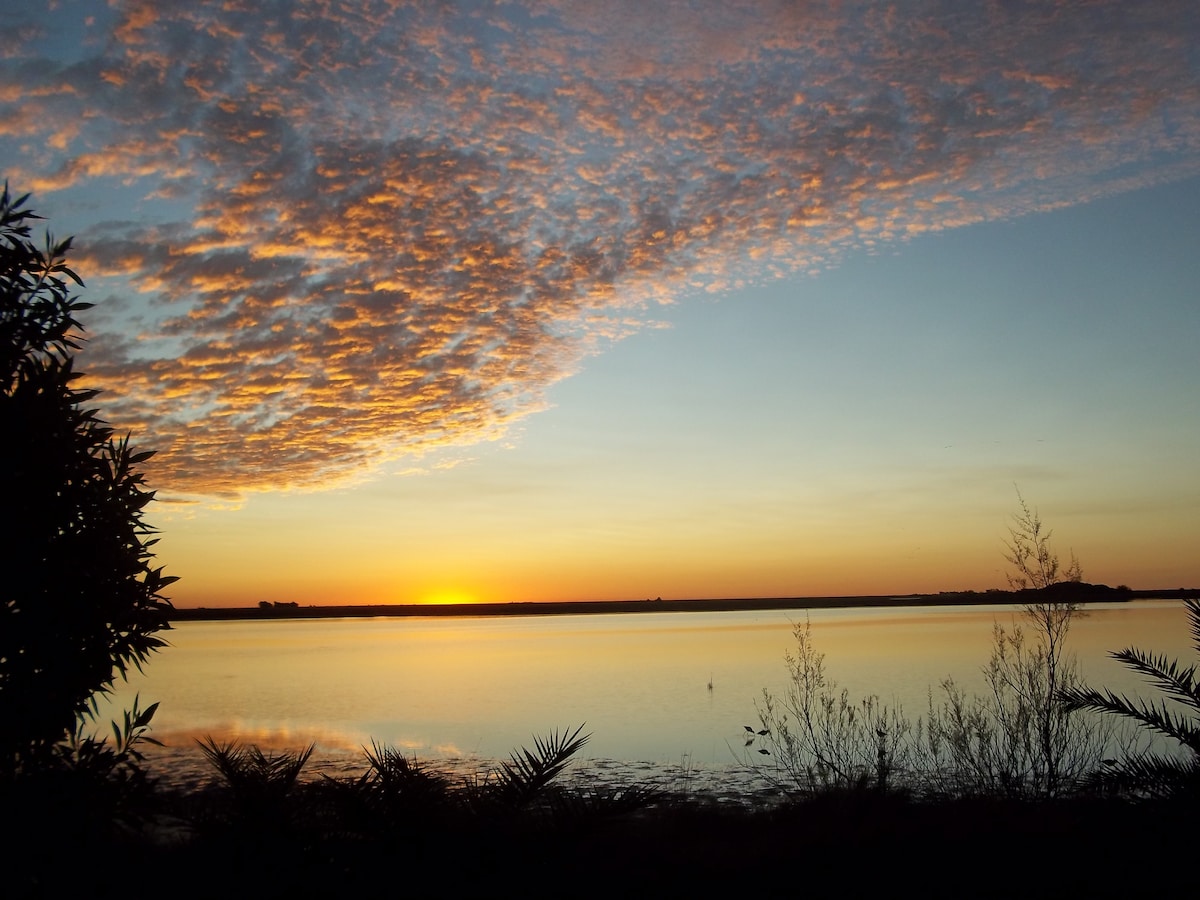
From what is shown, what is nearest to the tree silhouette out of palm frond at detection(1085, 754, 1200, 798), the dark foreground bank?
the dark foreground bank

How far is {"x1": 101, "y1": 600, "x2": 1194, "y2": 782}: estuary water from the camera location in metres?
24.6

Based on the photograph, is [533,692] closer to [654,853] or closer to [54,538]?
[654,853]

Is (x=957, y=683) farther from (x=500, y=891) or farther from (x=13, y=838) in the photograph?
(x=13, y=838)

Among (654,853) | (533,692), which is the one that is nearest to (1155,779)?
(654,853)

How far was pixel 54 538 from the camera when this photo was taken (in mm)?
7930

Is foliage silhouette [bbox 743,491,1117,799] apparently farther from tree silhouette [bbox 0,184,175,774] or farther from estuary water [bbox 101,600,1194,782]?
tree silhouette [bbox 0,184,175,774]

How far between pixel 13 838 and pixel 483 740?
2047cm

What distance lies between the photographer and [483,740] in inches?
1027

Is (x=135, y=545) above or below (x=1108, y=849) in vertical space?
above

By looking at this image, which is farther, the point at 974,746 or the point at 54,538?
the point at 974,746

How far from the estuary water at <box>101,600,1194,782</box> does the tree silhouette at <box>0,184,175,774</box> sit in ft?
11.3

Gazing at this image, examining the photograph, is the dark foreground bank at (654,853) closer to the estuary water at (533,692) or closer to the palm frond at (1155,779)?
the palm frond at (1155,779)

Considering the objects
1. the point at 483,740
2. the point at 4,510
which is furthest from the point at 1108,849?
the point at 483,740

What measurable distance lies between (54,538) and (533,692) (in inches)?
1192
